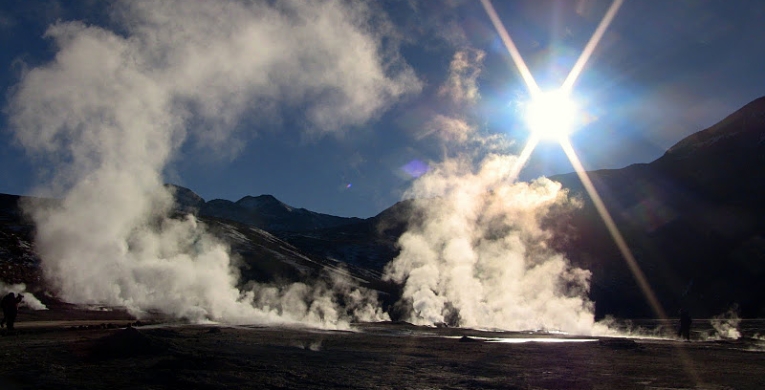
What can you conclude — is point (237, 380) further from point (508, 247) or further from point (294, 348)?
point (508, 247)

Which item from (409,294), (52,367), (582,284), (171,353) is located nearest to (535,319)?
(409,294)

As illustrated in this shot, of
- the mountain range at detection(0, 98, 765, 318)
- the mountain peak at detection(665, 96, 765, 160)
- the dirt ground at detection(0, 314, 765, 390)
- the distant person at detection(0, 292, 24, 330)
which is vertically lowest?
the dirt ground at detection(0, 314, 765, 390)

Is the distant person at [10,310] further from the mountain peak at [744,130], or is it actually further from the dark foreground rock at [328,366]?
the mountain peak at [744,130]

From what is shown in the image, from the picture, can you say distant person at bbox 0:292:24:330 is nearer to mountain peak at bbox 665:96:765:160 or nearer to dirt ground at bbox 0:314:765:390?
dirt ground at bbox 0:314:765:390

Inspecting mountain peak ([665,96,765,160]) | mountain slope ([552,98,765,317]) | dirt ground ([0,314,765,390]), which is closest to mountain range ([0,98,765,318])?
mountain slope ([552,98,765,317])

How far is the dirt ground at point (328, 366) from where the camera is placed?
16894mm

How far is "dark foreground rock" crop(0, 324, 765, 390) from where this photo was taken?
16891mm

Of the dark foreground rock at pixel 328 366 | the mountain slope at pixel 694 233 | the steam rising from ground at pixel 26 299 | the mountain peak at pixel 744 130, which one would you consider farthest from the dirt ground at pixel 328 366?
the mountain peak at pixel 744 130

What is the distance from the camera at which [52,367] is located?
17875mm

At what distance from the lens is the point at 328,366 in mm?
21656

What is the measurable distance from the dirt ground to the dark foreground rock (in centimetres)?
4

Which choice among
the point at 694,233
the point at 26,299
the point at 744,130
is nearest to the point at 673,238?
the point at 694,233

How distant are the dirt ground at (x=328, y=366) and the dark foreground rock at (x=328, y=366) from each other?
0.04m

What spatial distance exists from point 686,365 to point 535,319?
49.6 meters
